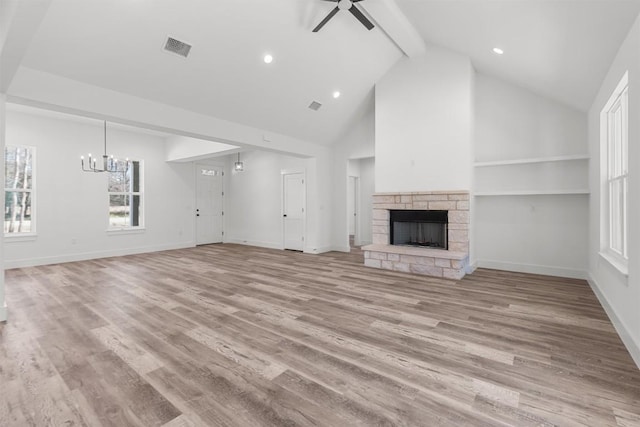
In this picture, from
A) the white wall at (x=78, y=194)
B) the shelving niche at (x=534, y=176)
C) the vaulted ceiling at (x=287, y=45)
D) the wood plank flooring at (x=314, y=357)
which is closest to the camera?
the wood plank flooring at (x=314, y=357)

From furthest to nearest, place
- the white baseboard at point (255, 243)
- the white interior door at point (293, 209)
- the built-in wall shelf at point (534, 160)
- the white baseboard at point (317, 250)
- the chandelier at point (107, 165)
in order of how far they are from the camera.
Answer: the white baseboard at point (255, 243) → the white interior door at point (293, 209) → the white baseboard at point (317, 250) → the chandelier at point (107, 165) → the built-in wall shelf at point (534, 160)

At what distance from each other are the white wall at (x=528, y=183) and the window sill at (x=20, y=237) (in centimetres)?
847

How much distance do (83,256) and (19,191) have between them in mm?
1700

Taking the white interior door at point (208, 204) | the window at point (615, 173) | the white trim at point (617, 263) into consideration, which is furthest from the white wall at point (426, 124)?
the white interior door at point (208, 204)

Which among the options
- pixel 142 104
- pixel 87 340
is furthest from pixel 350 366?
pixel 142 104

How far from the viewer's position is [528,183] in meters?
5.07

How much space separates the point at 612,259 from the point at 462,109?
9.89ft

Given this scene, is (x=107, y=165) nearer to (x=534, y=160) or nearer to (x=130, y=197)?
(x=130, y=197)

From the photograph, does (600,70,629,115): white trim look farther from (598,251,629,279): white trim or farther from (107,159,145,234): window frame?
(107,159,145,234): window frame

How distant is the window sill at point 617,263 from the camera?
2631 millimetres

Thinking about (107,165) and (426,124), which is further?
(107,165)

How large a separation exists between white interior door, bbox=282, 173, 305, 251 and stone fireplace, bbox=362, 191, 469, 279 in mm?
2386

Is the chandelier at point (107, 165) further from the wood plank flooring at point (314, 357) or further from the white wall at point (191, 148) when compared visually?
the wood plank flooring at point (314, 357)

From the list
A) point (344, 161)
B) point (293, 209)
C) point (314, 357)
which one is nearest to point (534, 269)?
point (344, 161)
